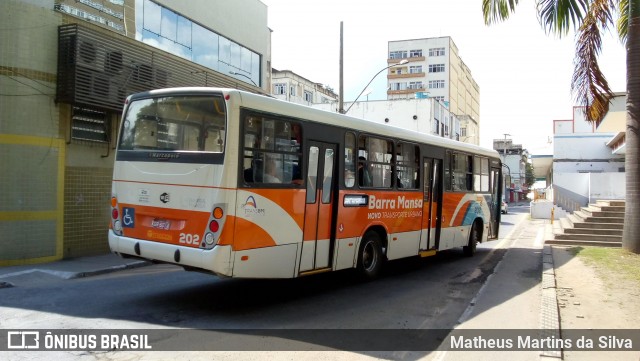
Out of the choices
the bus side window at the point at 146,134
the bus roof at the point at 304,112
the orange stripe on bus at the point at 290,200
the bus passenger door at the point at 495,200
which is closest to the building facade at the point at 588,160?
the bus passenger door at the point at 495,200

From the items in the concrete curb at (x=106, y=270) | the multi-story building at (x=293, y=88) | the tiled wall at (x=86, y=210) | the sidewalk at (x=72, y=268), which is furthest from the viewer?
the multi-story building at (x=293, y=88)

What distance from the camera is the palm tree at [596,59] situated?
1175cm

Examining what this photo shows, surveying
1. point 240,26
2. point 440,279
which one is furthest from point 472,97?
point 440,279

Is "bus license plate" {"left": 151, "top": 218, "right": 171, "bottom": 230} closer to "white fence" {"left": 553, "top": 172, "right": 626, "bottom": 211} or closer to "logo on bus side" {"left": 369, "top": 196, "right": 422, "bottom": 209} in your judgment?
"logo on bus side" {"left": 369, "top": 196, "right": 422, "bottom": 209}

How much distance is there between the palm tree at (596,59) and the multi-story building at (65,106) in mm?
9158

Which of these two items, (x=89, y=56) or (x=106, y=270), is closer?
(x=106, y=270)

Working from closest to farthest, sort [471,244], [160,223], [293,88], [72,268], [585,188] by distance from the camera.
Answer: [160,223], [72,268], [471,244], [585,188], [293,88]

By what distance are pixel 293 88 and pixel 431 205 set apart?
4500 cm

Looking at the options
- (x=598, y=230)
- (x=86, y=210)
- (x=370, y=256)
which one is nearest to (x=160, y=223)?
(x=370, y=256)

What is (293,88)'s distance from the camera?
54.7 m

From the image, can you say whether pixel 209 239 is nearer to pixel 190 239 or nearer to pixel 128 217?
pixel 190 239

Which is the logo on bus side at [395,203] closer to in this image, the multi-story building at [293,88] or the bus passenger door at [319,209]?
the bus passenger door at [319,209]

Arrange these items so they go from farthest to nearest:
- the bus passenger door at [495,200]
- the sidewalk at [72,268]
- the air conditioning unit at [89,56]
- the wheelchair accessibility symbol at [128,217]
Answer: the bus passenger door at [495,200] → the air conditioning unit at [89,56] → the sidewalk at [72,268] → the wheelchair accessibility symbol at [128,217]

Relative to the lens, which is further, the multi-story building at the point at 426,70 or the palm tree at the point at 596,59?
the multi-story building at the point at 426,70
